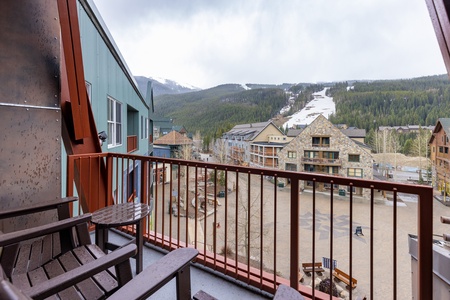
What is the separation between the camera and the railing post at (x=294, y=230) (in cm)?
166

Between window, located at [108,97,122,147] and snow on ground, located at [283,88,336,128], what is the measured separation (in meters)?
10.9

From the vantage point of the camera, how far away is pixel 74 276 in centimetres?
83

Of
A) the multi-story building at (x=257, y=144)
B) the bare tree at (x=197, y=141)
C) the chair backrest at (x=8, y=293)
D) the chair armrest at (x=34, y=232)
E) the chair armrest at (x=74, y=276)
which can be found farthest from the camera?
the bare tree at (x=197, y=141)

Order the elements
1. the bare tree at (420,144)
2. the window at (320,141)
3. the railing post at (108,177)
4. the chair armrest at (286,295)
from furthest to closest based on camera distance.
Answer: the window at (320,141), the bare tree at (420,144), the railing post at (108,177), the chair armrest at (286,295)

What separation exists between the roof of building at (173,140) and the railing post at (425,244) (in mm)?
22092

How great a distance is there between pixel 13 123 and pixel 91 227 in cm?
172

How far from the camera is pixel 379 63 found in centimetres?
1423

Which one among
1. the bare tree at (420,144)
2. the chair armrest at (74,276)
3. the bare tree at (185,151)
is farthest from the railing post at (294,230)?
the bare tree at (185,151)

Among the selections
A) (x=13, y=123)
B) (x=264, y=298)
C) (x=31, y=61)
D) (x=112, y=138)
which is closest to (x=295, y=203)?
(x=264, y=298)

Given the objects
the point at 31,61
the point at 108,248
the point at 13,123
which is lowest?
the point at 108,248

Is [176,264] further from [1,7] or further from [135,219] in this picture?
[1,7]

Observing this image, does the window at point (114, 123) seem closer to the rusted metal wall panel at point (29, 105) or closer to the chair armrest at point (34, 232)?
the rusted metal wall panel at point (29, 105)

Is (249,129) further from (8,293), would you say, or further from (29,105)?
(8,293)

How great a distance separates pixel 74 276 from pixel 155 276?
29 cm
